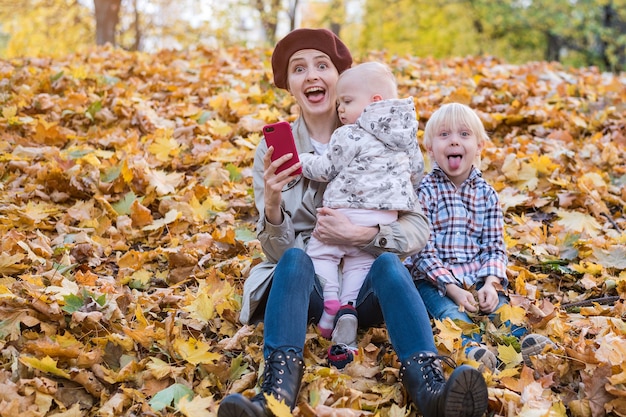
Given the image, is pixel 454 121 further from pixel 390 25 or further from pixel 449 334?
pixel 390 25

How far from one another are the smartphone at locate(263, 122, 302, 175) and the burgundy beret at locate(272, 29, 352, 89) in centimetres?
52

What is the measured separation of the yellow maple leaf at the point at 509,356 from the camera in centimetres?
244

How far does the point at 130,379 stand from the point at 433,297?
4.22 feet

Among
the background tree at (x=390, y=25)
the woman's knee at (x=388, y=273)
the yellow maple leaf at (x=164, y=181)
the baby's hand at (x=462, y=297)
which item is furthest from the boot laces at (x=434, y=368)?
the background tree at (x=390, y=25)

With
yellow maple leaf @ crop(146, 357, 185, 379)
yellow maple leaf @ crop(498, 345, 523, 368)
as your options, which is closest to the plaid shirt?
yellow maple leaf @ crop(498, 345, 523, 368)

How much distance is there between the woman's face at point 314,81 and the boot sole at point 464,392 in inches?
52.9

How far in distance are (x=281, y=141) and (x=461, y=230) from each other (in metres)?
0.96

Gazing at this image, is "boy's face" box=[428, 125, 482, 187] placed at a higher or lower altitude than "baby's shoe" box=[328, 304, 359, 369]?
higher

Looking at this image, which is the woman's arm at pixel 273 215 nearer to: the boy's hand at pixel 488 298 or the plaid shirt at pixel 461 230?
the plaid shirt at pixel 461 230

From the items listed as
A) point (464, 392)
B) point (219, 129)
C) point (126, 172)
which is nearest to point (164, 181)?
point (126, 172)

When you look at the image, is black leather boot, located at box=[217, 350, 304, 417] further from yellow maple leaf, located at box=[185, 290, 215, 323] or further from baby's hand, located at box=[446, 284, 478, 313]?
baby's hand, located at box=[446, 284, 478, 313]

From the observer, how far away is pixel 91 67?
634cm

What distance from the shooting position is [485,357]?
2379 millimetres

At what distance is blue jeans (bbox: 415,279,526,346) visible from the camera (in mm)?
2643
